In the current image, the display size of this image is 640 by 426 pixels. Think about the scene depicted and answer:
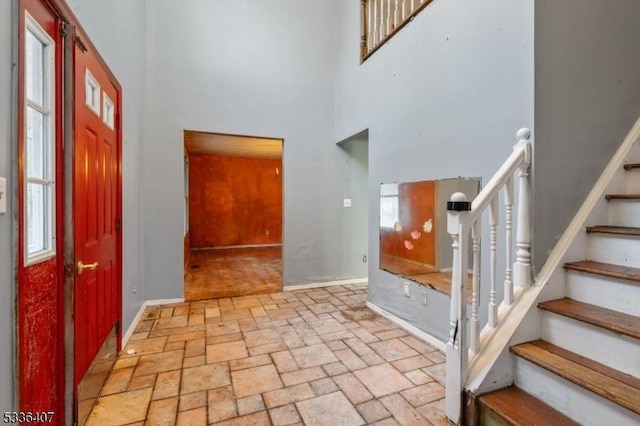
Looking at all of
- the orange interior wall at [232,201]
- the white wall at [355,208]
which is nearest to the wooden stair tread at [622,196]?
the white wall at [355,208]

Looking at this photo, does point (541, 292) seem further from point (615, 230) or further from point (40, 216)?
point (40, 216)

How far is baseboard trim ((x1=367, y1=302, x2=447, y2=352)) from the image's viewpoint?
8.18 ft

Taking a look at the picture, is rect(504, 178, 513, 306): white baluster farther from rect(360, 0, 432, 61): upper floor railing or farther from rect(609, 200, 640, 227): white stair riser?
rect(360, 0, 432, 61): upper floor railing

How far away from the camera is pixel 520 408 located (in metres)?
1.42

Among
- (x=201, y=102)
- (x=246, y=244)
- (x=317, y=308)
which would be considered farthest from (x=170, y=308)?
(x=246, y=244)

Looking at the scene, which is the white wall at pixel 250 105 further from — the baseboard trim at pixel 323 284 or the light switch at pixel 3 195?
the light switch at pixel 3 195

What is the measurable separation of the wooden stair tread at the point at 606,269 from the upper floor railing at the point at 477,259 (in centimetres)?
26

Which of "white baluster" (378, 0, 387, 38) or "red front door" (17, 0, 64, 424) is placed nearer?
"red front door" (17, 0, 64, 424)

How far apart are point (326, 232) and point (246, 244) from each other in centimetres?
456

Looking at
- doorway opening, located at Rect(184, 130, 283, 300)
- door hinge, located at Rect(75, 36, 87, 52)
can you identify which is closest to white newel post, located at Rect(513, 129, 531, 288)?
door hinge, located at Rect(75, 36, 87, 52)

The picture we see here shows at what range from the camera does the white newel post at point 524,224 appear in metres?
1.74

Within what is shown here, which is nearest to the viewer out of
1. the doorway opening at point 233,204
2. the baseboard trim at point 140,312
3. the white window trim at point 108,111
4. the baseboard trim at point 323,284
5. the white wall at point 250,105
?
the white window trim at point 108,111

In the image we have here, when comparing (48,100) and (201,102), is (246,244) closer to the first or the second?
(201,102)

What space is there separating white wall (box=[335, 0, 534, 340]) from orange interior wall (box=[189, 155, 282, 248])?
200 inches
